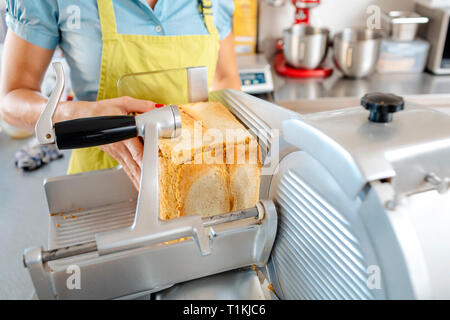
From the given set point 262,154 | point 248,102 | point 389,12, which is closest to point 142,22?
point 248,102

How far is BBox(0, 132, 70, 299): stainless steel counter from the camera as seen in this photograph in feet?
4.99

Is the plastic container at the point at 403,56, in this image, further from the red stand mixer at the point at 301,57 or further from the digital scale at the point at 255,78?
the digital scale at the point at 255,78

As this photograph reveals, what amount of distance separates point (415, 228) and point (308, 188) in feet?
0.49

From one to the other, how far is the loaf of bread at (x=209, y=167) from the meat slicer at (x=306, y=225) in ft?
0.14

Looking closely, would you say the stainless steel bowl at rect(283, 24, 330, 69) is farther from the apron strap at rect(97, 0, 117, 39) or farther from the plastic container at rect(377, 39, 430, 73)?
the apron strap at rect(97, 0, 117, 39)

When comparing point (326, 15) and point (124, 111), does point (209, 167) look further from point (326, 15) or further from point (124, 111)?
point (326, 15)

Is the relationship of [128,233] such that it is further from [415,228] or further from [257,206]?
[415,228]

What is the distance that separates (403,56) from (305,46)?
1.98 feet

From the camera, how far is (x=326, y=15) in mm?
2486

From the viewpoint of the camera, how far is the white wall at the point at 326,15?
244 centimetres

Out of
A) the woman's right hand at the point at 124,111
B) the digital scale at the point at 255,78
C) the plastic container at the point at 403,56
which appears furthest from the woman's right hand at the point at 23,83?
the plastic container at the point at 403,56

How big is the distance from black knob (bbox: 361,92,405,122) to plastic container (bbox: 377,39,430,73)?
1937mm

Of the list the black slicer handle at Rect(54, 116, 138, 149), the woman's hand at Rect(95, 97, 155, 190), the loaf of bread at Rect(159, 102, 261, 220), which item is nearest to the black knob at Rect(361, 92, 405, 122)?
the loaf of bread at Rect(159, 102, 261, 220)

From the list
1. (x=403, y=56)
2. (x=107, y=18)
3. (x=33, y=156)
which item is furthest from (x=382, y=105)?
(x=33, y=156)
